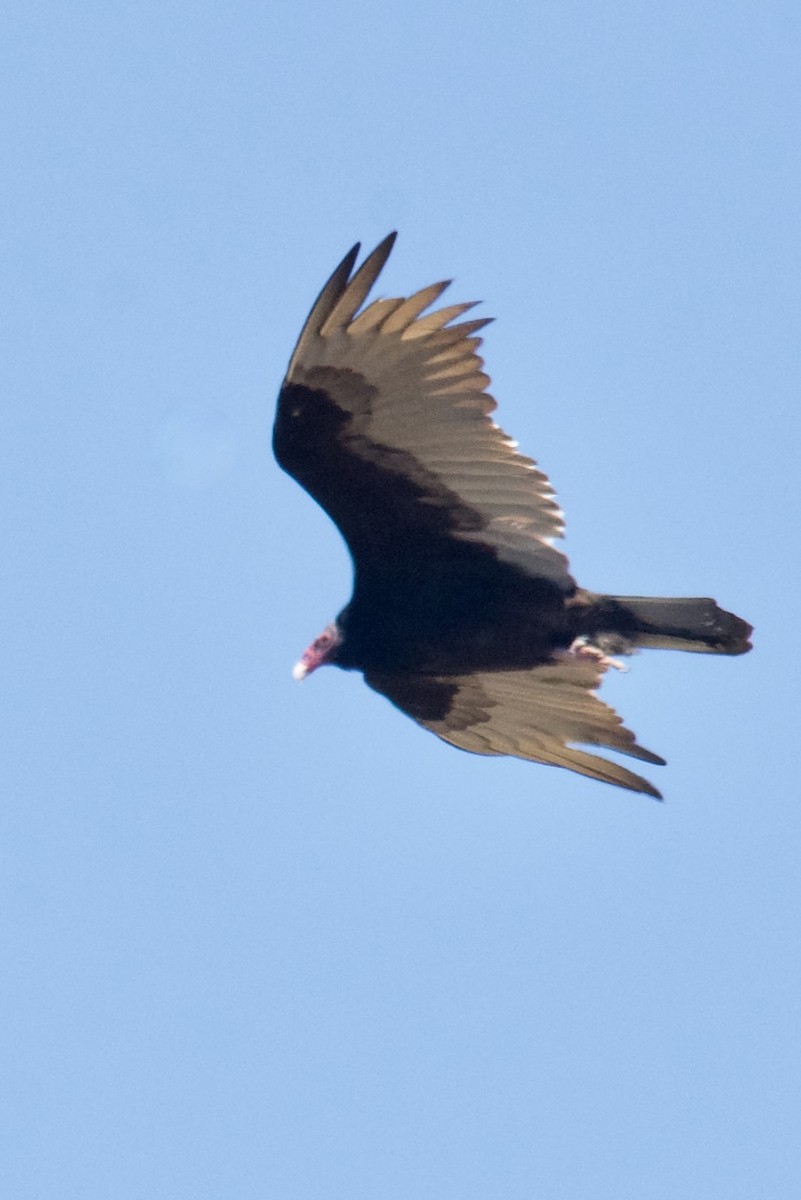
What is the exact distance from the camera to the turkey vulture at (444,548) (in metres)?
8.78

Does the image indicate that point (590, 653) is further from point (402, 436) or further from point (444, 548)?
point (402, 436)

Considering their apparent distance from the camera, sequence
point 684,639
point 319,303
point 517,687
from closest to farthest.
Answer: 1. point 319,303
2. point 684,639
3. point 517,687

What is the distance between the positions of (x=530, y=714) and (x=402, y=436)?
1.53 metres

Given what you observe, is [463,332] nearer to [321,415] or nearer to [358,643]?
[321,415]

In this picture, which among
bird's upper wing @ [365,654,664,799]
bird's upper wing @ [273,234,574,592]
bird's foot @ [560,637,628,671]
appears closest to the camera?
bird's upper wing @ [273,234,574,592]

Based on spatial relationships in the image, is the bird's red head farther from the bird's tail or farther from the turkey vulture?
the bird's tail

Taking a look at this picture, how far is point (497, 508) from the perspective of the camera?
9.09m

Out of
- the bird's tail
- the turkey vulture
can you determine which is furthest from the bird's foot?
the bird's tail

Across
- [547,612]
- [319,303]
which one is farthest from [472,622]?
[319,303]

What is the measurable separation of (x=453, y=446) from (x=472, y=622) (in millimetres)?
792

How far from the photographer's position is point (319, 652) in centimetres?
964

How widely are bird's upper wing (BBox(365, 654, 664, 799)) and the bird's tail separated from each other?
0.35m

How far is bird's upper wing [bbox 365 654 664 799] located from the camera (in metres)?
9.61

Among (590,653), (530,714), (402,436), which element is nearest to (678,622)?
(590,653)
